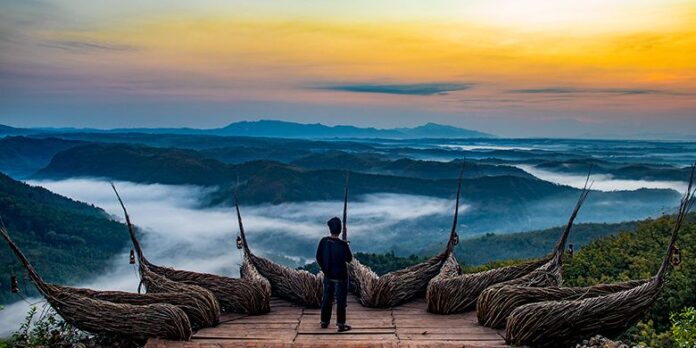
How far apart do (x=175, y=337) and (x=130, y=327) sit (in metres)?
0.55

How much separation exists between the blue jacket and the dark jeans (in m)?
0.10

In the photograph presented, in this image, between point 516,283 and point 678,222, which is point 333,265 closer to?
point 516,283

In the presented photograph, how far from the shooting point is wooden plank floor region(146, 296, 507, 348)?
7414 millimetres

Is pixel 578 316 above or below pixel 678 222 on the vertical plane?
below

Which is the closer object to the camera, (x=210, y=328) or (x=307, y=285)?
(x=210, y=328)

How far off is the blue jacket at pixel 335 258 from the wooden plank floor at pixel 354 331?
723mm

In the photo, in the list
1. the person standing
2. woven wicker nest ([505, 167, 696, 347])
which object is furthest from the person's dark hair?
woven wicker nest ([505, 167, 696, 347])

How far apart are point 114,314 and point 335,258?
2.87 metres

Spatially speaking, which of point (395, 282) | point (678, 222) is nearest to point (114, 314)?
point (395, 282)

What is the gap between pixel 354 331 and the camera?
27.0 ft

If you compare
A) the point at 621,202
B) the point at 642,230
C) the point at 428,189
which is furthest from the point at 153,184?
the point at 642,230

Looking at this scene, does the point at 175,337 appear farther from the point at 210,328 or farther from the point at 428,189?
the point at 428,189

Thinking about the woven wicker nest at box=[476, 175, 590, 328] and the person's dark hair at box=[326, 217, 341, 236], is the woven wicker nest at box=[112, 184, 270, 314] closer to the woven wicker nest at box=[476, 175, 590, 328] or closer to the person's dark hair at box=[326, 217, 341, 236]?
the person's dark hair at box=[326, 217, 341, 236]

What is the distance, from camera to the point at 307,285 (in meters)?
9.71
